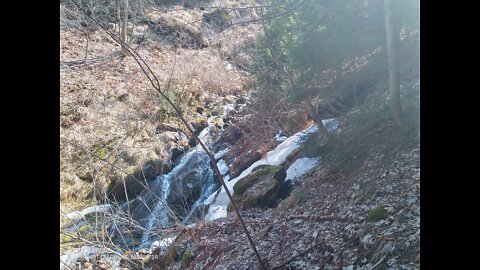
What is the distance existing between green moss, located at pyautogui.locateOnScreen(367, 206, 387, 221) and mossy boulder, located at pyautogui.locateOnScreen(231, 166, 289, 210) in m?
1.09

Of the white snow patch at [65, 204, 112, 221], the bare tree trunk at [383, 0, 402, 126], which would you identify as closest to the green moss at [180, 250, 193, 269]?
the white snow patch at [65, 204, 112, 221]

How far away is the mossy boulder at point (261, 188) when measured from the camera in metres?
3.63

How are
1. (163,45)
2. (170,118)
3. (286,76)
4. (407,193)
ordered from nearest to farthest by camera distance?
1. (407,193)
2. (286,76)
3. (170,118)
4. (163,45)

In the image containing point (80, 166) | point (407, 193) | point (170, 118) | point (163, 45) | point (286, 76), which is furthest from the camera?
point (163, 45)

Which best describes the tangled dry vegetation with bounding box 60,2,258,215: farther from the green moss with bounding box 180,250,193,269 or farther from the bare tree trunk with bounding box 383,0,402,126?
the bare tree trunk with bounding box 383,0,402,126

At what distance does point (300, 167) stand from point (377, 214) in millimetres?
1120

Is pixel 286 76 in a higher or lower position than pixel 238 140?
higher

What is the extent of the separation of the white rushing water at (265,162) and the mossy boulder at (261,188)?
9cm

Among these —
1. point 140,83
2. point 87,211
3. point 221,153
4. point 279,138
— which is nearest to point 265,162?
point 279,138

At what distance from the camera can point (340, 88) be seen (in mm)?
3342

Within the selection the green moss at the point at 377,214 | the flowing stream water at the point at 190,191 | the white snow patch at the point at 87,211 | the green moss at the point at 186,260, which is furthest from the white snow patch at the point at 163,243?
the green moss at the point at 377,214
